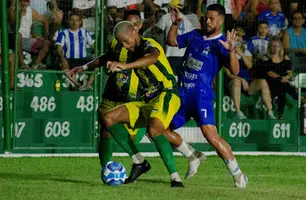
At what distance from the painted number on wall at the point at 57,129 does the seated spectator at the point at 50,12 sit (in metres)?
1.60

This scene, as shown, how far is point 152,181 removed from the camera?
13.1 m

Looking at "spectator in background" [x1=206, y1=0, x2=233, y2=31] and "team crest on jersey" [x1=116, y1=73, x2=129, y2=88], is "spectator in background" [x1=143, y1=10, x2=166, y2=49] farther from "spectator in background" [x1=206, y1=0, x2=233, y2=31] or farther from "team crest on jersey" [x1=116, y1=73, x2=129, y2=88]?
"team crest on jersey" [x1=116, y1=73, x2=129, y2=88]

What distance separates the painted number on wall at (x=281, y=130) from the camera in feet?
65.2

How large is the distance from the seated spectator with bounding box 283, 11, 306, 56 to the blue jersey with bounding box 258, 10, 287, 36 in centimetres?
17

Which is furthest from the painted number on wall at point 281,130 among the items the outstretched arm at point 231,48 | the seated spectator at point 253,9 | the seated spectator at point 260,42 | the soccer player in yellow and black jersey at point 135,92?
the outstretched arm at point 231,48

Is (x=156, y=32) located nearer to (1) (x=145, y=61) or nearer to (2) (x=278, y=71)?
(2) (x=278, y=71)

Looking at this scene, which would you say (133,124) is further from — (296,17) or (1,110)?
(296,17)

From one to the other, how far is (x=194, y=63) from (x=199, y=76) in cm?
20

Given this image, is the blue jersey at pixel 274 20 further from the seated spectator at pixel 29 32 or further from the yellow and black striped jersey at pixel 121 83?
the yellow and black striped jersey at pixel 121 83

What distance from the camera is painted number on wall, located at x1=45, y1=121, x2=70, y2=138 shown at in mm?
18656

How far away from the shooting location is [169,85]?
1250 centimetres

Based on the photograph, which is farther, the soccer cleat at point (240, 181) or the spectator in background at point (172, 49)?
the spectator in background at point (172, 49)

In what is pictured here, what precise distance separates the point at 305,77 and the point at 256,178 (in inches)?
234

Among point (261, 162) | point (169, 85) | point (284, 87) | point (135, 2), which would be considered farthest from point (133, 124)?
point (284, 87)
